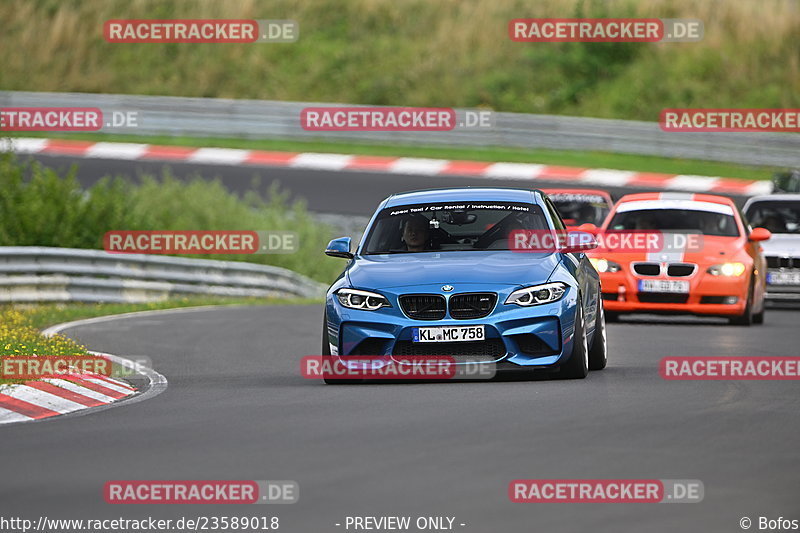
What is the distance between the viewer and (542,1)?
4872cm

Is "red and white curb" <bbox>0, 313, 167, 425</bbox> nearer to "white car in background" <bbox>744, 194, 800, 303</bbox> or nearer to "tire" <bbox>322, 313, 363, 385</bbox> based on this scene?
"tire" <bbox>322, 313, 363, 385</bbox>

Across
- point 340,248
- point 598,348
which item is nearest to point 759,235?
point 598,348

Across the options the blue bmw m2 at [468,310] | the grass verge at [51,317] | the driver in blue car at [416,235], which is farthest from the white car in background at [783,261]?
the driver in blue car at [416,235]

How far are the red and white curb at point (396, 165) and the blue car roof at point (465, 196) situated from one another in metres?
21.5

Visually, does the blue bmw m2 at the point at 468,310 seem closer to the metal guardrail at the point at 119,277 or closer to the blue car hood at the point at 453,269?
the blue car hood at the point at 453,269

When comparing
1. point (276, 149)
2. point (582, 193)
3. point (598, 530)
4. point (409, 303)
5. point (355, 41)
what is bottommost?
point (598, 530)

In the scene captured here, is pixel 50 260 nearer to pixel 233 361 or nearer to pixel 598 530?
pixel 233 361

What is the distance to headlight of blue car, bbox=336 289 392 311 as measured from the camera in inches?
467

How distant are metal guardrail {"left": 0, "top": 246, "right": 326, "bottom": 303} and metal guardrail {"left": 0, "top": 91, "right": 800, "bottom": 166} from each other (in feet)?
34.0

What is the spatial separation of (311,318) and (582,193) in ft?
15.9

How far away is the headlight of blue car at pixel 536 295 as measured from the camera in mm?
11789

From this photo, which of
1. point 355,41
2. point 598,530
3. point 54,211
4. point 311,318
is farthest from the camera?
point 355,41

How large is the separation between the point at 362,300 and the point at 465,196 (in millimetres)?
1661

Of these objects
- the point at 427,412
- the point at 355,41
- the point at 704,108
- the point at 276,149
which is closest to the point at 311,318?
the point at 427,412
